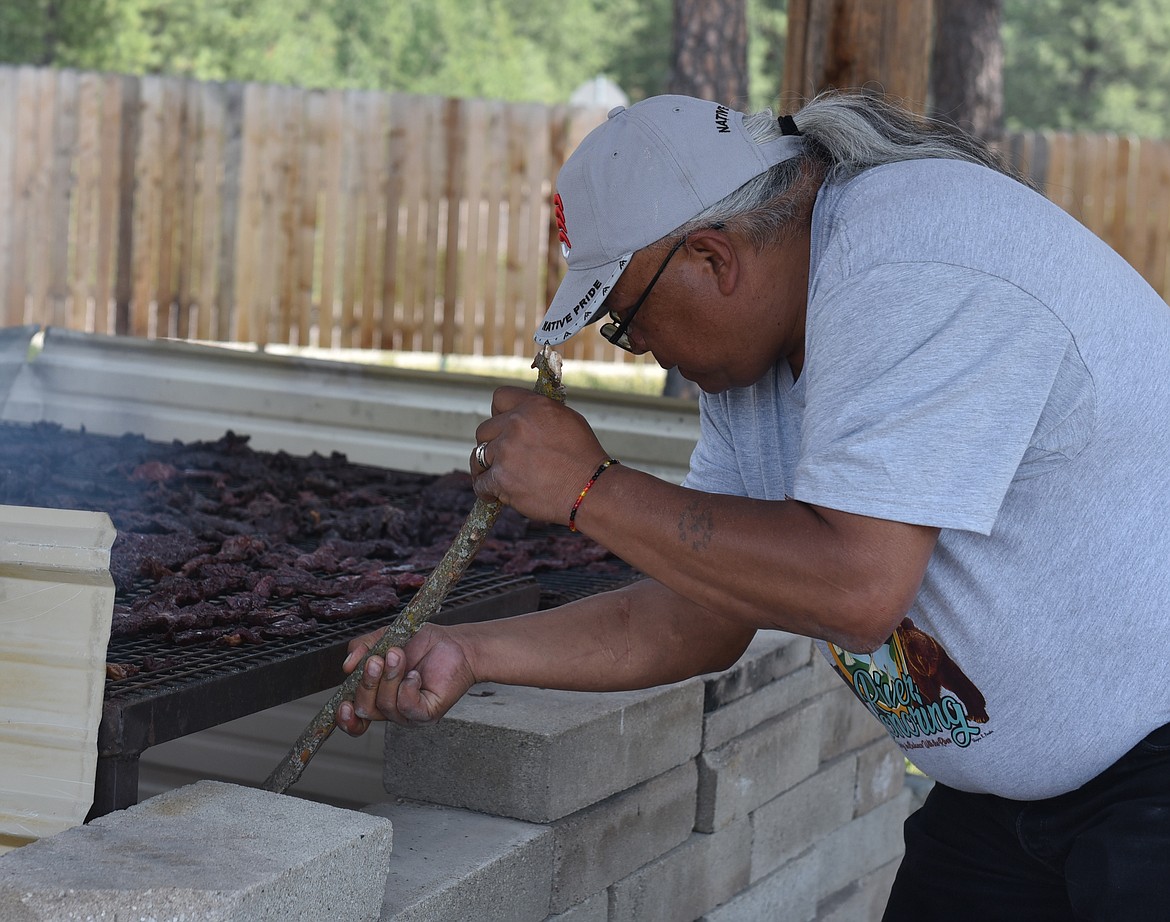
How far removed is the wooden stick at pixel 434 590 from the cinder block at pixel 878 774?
6.17ft

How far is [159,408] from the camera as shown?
4.57m

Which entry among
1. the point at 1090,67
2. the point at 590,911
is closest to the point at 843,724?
the point at 590,911

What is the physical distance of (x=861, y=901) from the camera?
3678 mm

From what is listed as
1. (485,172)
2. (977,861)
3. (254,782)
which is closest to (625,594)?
(977,861)

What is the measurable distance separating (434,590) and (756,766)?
1.21 m

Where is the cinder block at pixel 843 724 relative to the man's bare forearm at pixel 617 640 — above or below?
below

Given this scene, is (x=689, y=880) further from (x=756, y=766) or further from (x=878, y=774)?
(x=878, y=774)

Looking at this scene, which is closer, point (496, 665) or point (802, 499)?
point (802, 499)

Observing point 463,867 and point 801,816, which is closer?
point 463,867

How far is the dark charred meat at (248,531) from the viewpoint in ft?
7.94

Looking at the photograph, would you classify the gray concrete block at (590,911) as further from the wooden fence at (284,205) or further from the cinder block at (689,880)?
the wooden fence at (284,205)

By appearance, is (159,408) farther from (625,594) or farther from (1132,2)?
(1132,2)

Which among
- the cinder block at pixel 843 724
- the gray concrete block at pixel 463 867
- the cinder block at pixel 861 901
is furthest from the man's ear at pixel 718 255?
the cinder block at pixel 861 901

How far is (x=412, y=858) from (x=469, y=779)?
28 centimetres
